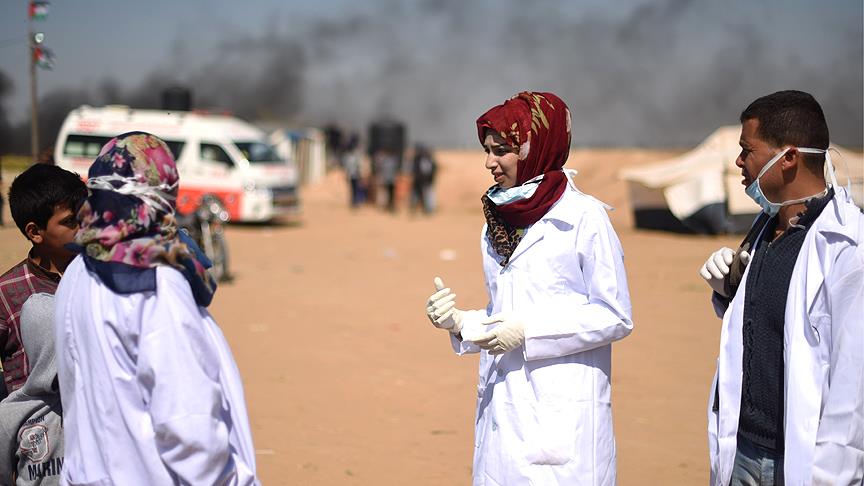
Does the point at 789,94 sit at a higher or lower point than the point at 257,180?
→ higher

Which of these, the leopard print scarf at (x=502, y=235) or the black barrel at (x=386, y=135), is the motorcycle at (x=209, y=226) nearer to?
the leopard print scarf at (x=502, y=235)

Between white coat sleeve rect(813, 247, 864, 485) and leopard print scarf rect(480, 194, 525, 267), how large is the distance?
3.42 ft

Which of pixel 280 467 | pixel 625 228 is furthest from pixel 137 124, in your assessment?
pixel 280 467

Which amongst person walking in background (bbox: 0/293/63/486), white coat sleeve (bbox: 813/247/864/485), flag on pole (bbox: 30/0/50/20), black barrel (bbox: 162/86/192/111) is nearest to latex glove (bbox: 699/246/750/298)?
white coat sleeve (bbox: 813/247/864/485)

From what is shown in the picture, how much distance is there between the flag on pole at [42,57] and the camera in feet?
16.8

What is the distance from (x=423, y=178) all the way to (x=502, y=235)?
70.0 ft

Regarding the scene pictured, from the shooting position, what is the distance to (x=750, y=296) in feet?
9.20

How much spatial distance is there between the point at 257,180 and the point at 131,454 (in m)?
17.6

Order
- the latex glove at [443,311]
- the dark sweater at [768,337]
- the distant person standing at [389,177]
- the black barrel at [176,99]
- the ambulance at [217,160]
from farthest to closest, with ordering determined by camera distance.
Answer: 1. the distant person standing at [389,177]
2. the black barrel at [176,99]
3. the ambulance at [217,160]
4. the latex glove at [443,311]
5. the dark sweater at [768,337]

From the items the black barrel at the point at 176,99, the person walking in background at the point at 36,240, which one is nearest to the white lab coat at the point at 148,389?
the person walking in background at the point at 36,240

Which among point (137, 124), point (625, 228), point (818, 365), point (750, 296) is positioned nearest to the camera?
point (818, 365)

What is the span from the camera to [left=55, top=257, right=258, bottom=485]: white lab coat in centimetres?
235

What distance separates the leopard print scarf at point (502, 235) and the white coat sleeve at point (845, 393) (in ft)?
3.42

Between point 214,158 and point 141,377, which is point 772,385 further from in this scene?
point 214,158
